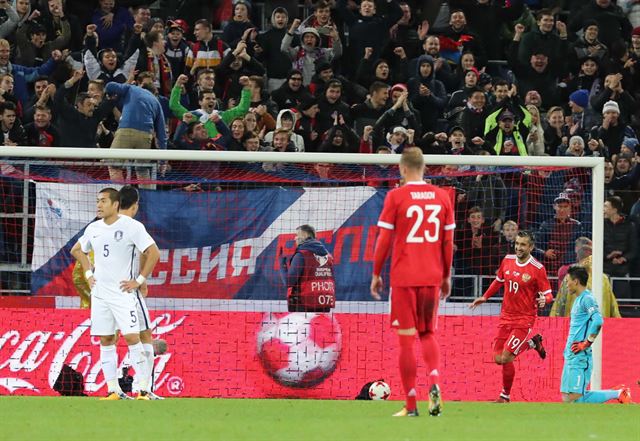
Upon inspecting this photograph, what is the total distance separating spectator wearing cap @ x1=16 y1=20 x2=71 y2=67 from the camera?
19094mm

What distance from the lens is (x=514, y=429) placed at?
382 inches

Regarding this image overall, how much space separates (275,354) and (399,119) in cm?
493

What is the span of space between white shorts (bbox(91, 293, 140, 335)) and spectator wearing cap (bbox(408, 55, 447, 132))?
8243mm

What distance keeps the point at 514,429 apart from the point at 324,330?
544 centimetres

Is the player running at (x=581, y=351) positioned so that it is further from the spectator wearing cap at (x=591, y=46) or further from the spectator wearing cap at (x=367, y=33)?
the spectator wearing cap at (x=591, y=46)

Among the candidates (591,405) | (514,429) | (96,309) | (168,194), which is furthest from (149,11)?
(514,429)

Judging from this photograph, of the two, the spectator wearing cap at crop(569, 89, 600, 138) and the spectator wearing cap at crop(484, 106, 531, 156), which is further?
the spectator wearing cap at crop(569, 89, 600, 138)

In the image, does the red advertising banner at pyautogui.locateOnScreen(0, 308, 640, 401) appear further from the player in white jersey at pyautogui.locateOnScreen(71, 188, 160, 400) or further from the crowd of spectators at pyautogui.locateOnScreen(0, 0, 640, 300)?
the player in white jersey at pyautogui.locateOnScreen(71, 188, 160, 400)

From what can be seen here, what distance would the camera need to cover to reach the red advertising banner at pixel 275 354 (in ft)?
48.5

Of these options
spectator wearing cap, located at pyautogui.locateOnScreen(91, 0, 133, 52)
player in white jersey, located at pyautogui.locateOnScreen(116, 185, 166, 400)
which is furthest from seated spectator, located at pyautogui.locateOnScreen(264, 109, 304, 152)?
player in white jersey, located at pyautogui.locateOnScreen(116, 185, 166, 400)

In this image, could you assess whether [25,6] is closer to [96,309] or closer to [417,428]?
[96,309]

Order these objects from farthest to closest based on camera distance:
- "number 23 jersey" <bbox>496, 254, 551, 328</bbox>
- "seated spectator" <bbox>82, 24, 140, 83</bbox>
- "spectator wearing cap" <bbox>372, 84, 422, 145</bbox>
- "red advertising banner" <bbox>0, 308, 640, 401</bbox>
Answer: "seated spectator" <bbox>82, 24, 140, 83</bbox> < "spectator wearing cap" <bbox>372, 84, 422, 145</bbox> < "red advertising banner" <bbox>0, 308, 640, 401</bbox> < "number 23 jersey" <bbox>496, 254, 551, 328</bbox>

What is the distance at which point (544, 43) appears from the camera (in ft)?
68.7

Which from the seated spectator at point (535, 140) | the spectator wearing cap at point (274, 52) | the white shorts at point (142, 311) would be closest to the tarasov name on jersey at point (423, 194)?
the white shorts at point (142, 311)
